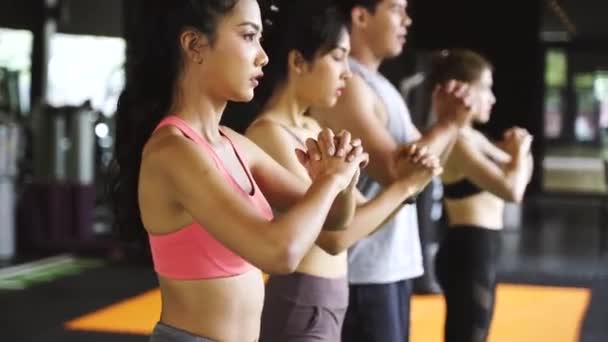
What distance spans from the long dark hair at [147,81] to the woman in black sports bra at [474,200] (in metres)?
1.47

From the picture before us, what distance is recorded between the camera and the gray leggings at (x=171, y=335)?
138cm

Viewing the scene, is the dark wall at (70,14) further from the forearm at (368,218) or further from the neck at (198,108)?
the neck at (198,108)

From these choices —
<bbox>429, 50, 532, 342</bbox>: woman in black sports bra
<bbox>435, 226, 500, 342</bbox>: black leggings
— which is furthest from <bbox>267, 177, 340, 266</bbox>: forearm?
<bbox>435, 226, 500, 342</bbox>: black leggings

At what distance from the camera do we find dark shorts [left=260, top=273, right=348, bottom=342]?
6.12ft

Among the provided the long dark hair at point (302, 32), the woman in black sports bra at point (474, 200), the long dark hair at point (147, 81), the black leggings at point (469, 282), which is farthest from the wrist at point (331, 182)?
the black leggings at point (469, 282)

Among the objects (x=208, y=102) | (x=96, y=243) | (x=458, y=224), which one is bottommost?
(x=96, y=243)

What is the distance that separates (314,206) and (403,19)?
115cm

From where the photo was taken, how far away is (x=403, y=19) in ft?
7.70

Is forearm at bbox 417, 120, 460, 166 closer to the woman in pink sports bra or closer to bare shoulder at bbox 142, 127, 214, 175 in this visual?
the woman in pink sports bra

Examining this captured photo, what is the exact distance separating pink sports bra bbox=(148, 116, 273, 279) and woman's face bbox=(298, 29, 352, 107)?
0.62 metres

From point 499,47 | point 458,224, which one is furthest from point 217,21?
point 499,47

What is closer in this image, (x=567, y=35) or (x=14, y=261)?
(x=14, y=261)

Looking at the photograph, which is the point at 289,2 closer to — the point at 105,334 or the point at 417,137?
the point at 417,137

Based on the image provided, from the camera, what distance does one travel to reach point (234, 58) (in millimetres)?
1397
